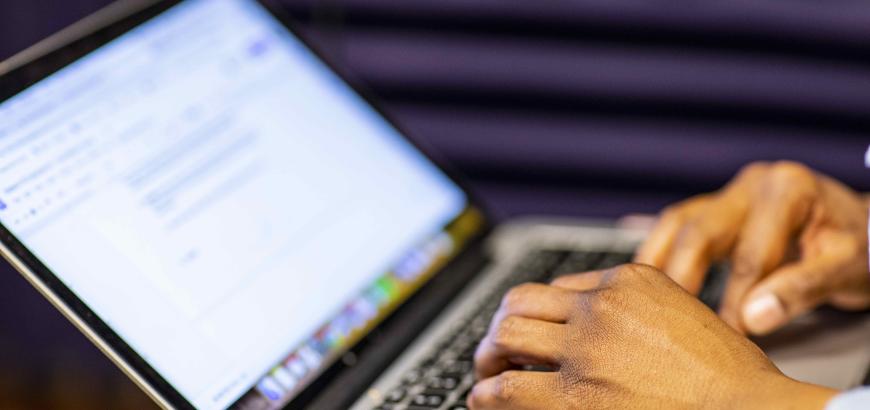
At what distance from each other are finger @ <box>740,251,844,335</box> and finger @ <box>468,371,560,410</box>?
0.70 ft

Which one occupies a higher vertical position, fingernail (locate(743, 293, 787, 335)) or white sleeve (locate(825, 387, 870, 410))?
white sleeve (locate(825, 387, 870, 410))

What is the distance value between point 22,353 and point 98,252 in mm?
1118

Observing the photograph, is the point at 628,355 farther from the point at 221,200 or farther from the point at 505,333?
the point at 221,200

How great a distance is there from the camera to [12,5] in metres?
1.41

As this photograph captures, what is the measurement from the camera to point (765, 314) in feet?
2.16

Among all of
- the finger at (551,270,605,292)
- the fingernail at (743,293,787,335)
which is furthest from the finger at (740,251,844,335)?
the finger at (551,270,605,292)

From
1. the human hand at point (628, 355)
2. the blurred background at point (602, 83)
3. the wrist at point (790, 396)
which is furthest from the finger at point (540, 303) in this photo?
the blurred background at point (602, 83)

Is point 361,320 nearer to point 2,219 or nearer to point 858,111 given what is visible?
point 2,219

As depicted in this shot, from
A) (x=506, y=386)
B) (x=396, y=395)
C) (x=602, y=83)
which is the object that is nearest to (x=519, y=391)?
(x=506, y=386)

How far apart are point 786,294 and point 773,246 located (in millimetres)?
43

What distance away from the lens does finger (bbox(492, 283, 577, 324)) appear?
1.75ft

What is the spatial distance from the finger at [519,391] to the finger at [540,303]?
4 centimetres

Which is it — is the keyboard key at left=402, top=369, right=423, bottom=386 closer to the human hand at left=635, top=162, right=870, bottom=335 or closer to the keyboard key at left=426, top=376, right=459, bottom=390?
the keyboard key at left=426, top=376, right=459, bottom=390

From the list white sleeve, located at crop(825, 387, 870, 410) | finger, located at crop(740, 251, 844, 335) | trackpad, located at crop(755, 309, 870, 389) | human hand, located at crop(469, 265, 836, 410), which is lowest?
trackpad, located at crop(755, 309, 870, 389)
